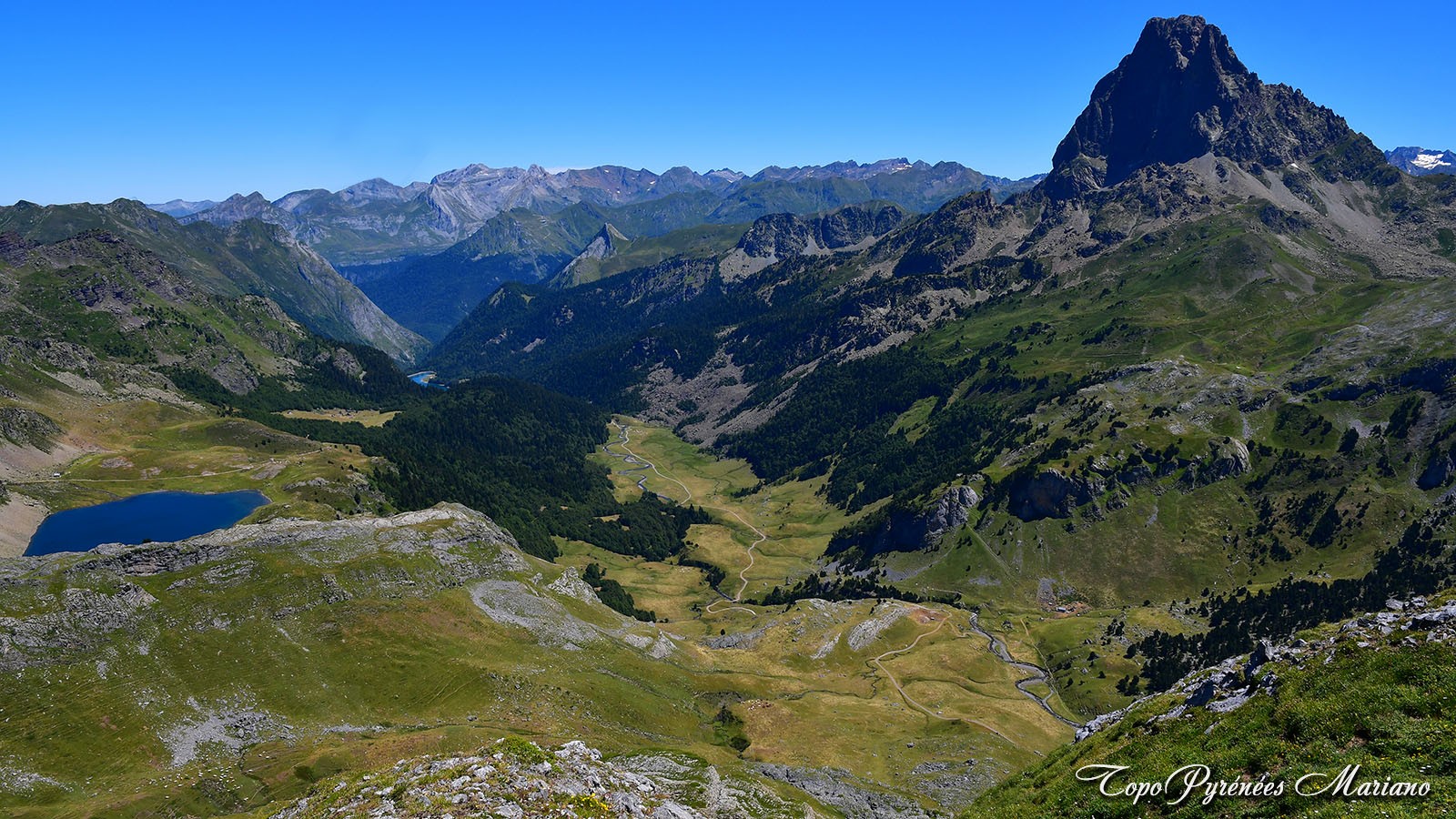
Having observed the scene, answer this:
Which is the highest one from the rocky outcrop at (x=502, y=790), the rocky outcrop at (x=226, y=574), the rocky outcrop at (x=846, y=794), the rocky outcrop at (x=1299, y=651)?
the rocky outcrop at (x=1299, y=651)

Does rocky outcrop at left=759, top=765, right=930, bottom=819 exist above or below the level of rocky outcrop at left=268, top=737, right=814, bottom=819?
below

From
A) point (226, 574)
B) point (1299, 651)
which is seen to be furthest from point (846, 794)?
point (226, 574)

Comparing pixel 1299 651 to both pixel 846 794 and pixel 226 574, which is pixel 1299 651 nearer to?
pixel 846 794

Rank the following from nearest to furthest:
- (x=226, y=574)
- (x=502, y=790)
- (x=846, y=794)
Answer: (x=502, y=790), (x=846, y=794), (x=226, y=574)

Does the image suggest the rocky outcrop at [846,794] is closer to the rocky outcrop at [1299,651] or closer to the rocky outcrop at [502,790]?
the rocky outcrop at [502,790]

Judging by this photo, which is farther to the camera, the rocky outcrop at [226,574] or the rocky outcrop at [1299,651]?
the rocky outcrop at [226,574]

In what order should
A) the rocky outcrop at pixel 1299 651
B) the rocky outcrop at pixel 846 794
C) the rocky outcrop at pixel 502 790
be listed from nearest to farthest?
the rocky outcrop at pixel 1299 651 < the rocky outcrop at pixel 502 790 < the rocky outcrop at pixel 846 794

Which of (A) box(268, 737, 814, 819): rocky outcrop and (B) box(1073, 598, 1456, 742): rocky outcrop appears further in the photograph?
(A) box(268, 737, 814, 819): rocky outcrop

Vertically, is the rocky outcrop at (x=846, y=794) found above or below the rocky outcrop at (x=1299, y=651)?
below

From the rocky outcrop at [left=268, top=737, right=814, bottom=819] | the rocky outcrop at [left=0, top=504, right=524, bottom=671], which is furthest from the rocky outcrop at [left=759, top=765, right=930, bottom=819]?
the rocky outcrop at [left=0, top=504, right=524, bottom=671]

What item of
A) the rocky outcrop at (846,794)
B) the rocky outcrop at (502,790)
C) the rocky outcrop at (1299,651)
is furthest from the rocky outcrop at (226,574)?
the rocky outcrop at (1299,651)

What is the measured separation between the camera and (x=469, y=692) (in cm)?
12550

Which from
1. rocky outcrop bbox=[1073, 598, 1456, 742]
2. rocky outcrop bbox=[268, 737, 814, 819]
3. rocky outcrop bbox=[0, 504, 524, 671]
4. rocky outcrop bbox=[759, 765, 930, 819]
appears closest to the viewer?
rocky outcrop bbox=[1073, 598, 1456, 742]

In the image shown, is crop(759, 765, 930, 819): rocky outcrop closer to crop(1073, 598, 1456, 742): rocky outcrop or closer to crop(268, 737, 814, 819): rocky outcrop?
crop(268, 737, 814, 819): rocky outcrop
